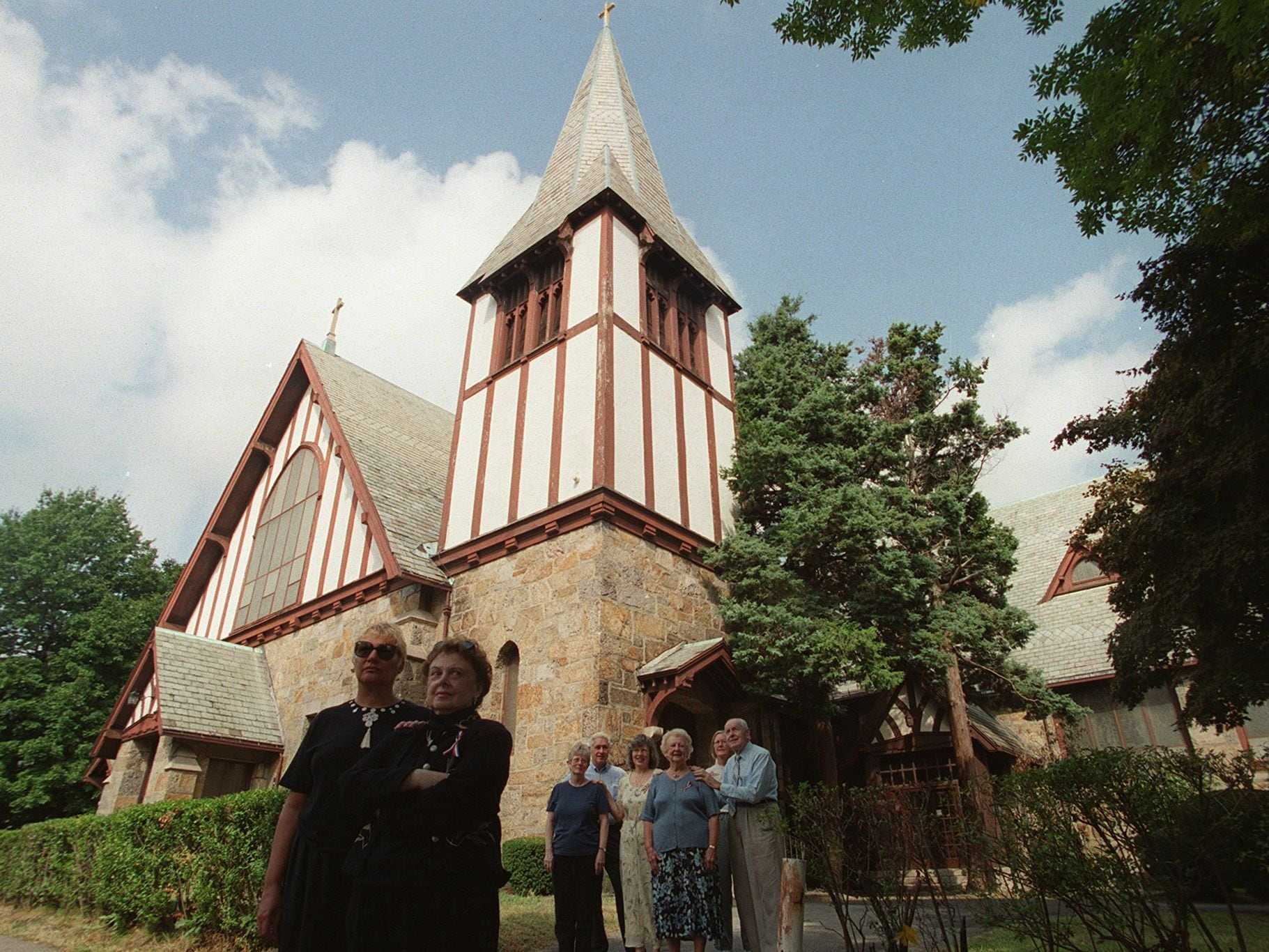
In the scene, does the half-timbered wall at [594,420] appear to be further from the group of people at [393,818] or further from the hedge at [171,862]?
the group of people at [393,818]

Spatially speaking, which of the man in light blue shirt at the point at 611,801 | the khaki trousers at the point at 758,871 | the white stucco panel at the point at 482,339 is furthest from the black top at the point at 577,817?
the white stucco panel at the point at 482,339

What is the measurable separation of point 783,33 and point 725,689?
9.15 metres

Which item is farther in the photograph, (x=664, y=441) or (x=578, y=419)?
(x=664, y=441)

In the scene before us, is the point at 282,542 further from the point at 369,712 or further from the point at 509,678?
the point at 369,712

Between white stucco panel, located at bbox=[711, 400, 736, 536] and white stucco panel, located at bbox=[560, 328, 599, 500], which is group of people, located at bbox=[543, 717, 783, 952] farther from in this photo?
white stucco panel, located at bbox=[711, 400, 736, 536]

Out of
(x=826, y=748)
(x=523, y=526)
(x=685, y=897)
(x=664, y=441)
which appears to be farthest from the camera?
(x=664, y=441)

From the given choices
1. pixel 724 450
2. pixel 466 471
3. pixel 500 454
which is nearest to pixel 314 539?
pixel 466 471

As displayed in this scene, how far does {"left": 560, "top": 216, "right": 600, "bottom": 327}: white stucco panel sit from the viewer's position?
14.4 m

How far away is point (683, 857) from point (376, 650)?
3.09 metres

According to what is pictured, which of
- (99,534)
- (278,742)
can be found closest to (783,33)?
(278,742)

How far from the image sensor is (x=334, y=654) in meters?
14.8

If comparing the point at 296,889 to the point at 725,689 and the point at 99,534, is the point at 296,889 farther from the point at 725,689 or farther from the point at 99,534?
the point at 99,534

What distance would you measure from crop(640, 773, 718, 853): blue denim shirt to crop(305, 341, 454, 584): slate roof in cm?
855

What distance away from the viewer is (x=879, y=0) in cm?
639
